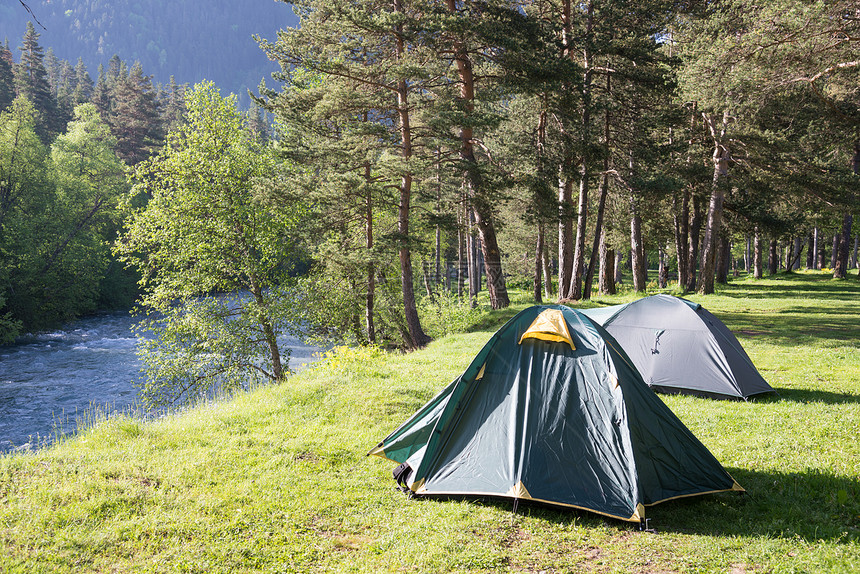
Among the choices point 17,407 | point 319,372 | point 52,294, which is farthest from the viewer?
point 52,294

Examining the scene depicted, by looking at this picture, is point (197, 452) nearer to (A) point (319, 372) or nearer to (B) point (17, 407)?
(A) point (319, 372)

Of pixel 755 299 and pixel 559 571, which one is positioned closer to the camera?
pixel 559 571

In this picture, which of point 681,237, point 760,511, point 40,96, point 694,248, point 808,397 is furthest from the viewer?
point 40,96

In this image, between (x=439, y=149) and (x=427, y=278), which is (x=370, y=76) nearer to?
(x=439, y=149)

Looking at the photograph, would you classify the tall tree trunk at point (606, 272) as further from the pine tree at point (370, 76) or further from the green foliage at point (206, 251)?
the green foliage at point (206, 251)

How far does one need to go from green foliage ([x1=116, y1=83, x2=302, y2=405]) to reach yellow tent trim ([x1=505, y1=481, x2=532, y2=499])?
40.5ft

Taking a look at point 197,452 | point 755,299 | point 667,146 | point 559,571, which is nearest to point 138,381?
point 197,452

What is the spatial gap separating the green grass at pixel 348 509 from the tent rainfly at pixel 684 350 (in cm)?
56

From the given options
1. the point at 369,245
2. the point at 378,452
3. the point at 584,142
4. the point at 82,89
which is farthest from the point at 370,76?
the point at 82,89

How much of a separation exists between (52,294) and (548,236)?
2666 centimetres

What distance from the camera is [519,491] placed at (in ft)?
16.2

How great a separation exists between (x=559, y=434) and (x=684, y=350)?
483 centimetres

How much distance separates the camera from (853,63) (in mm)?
9992

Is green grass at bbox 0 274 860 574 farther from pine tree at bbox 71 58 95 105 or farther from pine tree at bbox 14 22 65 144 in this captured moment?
pine tree at bbox 71 58 95 105
